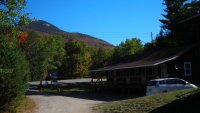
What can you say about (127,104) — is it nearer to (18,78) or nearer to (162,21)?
(18,78)

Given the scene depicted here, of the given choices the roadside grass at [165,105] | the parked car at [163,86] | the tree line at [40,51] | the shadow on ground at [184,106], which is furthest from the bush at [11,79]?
the parked car at [163,86]

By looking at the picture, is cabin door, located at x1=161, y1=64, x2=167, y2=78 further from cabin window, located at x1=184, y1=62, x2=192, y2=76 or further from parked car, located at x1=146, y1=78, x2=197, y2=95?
parked car, located at x1=146, y1=78, x2=197, y2=95

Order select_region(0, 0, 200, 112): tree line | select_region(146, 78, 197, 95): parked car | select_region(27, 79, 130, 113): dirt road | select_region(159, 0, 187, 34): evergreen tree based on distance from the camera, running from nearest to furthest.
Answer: select_region(0, 0, 200, 112): tree line < select_region(27, 79, 130, 113): dirt road < select_region(146, 78, 197, 95): parked car < select_region(159, 0, 187, 34): evergreen tree

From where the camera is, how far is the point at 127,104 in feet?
76.0

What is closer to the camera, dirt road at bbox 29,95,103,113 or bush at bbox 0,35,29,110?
bush at bbox 0,35,29,110

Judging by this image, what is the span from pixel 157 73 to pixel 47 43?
103ft

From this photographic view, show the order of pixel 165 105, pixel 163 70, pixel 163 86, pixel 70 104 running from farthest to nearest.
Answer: pixel 163 70 → pixel 163 86 → pixel 70 104 → pixel 165 105

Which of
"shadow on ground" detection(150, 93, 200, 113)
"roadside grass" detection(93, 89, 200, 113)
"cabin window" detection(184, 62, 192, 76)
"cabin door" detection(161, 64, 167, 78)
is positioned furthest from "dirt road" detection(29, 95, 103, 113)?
"cabin window" detection(184, 62, 192, 76)

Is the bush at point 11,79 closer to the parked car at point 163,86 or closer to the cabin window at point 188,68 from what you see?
the parked car at point 163,86

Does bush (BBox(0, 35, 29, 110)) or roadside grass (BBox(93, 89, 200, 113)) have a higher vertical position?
bush (BBox(0, 35, 29, 110))

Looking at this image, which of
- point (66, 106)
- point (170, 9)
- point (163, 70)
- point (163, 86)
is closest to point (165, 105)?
point (66, 106)

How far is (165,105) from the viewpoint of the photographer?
2000cm

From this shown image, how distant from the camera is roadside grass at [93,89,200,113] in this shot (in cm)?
1772

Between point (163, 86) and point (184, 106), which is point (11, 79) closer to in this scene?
point (184, 106)
